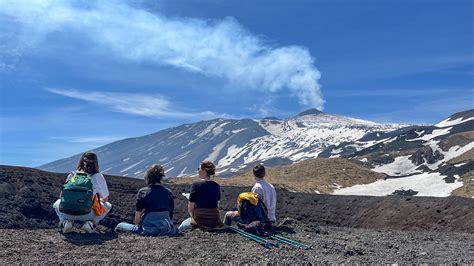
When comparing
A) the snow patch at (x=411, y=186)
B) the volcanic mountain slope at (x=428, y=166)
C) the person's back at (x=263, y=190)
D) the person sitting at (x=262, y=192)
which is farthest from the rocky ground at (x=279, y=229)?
the snow patch at (x=411, y=186)

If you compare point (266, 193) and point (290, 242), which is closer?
point (290, 242)

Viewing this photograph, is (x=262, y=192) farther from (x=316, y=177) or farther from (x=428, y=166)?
(x=428, y=166)

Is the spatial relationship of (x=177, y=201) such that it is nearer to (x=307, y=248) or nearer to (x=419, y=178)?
(x=307, y=248)

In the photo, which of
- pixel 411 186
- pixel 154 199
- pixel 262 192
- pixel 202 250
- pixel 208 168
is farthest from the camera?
pixel 411 186

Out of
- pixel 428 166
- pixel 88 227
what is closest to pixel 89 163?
pixel 88 227

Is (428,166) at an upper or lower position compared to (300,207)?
upper

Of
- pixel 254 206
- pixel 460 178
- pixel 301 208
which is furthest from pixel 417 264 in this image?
pixel 460 178

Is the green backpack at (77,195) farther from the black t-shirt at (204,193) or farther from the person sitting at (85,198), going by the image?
the black t-shirt at (204,193)

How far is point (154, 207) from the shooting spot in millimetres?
11953

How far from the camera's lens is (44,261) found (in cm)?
894

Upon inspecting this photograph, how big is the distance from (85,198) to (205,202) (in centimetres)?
276

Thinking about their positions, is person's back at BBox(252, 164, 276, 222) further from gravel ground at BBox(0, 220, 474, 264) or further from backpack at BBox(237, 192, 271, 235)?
gravel ground at BBox(0, 220, 474, 264)

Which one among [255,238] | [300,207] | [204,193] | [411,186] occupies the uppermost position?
[411,186]

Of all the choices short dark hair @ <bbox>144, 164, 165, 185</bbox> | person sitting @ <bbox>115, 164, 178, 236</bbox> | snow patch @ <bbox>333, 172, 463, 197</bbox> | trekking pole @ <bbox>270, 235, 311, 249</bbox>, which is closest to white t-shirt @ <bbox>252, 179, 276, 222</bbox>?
trekking pole @ <bbox>270, 235, 311, 249</bbox>
